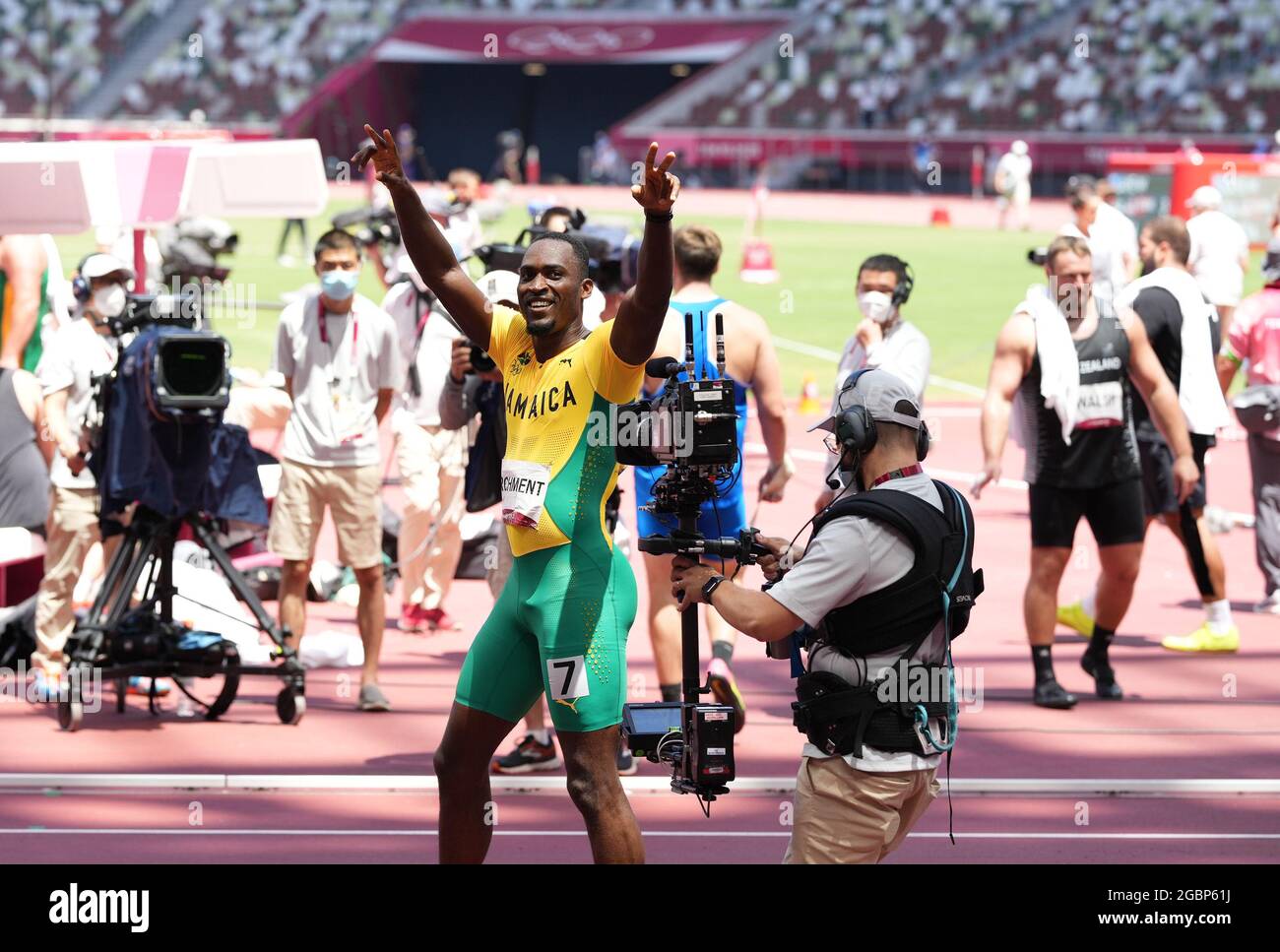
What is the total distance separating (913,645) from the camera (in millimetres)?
5062

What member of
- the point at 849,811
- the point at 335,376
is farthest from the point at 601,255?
the point at 849,811

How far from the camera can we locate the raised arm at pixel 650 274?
17.6ft

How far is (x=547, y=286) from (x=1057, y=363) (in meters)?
3.96

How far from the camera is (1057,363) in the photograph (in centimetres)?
913

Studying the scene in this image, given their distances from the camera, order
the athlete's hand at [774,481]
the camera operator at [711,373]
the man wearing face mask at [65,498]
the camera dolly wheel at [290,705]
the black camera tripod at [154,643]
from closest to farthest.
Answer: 1. the camera operator at [711,373]
2. the athlete's hand at [774,481]
3. the black camera tripod at [154,643]
4. the camera dolly wheel at [290,705]
5. the man wearing face mask at [65,498]

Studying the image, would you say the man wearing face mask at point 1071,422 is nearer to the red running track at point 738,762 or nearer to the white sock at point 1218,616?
the red running track at point 738,762

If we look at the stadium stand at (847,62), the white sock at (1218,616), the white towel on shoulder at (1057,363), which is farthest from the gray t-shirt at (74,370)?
the stadium stand at (847,62)

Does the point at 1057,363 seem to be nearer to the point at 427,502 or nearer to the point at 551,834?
the point at 551,834

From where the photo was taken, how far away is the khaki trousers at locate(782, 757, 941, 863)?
→ 16.6 feet

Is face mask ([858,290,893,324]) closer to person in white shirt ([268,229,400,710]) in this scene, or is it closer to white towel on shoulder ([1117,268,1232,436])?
white towel on shoulder ([1117,268,1232,436])

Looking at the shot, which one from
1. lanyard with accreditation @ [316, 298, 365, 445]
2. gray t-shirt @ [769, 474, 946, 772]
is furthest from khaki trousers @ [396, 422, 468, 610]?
gray t-shirt @ [769, 474, 946, 772]

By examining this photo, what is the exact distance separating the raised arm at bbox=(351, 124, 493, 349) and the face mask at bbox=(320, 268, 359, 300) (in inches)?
117

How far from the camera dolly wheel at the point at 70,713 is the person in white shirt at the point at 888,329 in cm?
Result: 355
